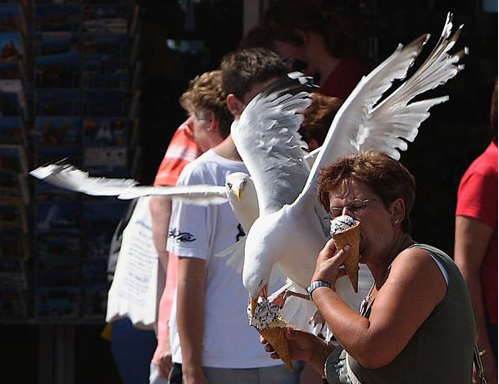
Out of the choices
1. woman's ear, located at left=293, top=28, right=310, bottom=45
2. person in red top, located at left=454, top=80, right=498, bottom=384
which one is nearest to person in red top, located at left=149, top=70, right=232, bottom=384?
woman's ear, located at left=293, top=28, right=310, bottom=45

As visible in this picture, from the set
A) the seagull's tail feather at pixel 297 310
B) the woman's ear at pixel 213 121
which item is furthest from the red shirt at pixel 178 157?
the seagull's tail feather at pixel 297 310

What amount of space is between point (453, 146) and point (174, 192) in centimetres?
250

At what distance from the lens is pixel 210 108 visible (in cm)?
366

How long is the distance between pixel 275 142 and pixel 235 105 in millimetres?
407

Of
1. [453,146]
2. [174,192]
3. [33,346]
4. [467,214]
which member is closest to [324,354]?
[174,192]

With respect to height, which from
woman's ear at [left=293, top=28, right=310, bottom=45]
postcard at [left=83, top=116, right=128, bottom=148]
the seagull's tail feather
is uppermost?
woman's ear at [left=293, top=28, right=310, bottom=45]

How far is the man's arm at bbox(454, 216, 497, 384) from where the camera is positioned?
3.95 metres

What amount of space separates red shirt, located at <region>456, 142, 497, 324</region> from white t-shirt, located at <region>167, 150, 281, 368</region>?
0.92 meters

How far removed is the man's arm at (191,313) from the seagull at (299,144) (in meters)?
0.42

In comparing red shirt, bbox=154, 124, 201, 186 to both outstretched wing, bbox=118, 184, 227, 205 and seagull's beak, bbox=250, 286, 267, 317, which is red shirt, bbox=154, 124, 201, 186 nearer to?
outstretched wing, bbox=118, 184, 227, 205

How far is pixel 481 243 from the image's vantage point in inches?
156

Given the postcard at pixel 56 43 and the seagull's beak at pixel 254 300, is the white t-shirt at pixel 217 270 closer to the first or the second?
the seagull's beak at pixel 254 300

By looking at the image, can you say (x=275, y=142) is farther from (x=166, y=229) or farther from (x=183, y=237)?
(x=166, y=229)

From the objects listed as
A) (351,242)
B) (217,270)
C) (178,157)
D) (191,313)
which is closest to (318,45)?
(178,157)
